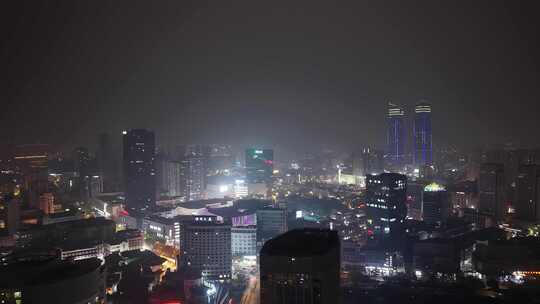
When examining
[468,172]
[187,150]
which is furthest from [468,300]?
[187,150]

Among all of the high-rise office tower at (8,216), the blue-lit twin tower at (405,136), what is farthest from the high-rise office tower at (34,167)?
the blue-lit twin tower at (405,136)

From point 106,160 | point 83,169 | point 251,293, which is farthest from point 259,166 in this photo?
point 251,293

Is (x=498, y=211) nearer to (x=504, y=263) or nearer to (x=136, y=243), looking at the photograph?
(x=504, y=263)

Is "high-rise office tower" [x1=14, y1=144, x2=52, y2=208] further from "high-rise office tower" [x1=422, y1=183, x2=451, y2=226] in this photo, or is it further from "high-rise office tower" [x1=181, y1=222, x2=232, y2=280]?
"high-rise office tower" [x1=422, y1=183, x2=451, y2=226]

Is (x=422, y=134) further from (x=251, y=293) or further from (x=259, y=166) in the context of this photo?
(x=251, y=293)

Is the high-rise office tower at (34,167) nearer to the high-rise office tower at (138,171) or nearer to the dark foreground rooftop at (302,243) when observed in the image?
the high-rise office tower at (138,171)

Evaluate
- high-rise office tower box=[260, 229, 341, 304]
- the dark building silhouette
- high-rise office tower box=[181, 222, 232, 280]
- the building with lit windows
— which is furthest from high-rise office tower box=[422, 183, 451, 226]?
the dark building silhouette

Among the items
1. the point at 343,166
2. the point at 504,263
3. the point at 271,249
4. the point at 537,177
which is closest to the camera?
the point at 271,249
